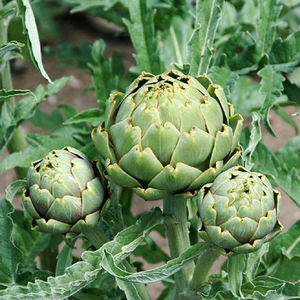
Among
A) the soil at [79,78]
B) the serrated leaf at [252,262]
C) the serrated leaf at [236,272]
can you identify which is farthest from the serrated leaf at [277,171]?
the soil at [79,78]

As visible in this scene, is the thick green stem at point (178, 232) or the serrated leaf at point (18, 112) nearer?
the thick green stem at point (178, 232)

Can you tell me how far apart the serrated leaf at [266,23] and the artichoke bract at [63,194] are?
0.47 metres

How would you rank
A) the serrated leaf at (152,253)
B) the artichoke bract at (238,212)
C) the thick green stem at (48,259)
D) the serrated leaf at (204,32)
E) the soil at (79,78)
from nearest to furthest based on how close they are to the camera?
1. the artichoke bract at (238,212)
2. the serrated leaf at (204,32)
3. the serrated leaf at (152,253)
4. the thick green stem at (48,259)
5. the soil at (79,78)

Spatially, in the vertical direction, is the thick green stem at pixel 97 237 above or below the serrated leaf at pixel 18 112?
below

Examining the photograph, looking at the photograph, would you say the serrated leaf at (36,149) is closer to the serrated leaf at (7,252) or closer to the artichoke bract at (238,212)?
the serrated leaf at (7,252)

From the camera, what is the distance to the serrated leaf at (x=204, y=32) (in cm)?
112

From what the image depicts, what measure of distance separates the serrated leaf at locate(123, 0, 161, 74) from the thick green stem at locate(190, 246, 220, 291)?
1.32ft

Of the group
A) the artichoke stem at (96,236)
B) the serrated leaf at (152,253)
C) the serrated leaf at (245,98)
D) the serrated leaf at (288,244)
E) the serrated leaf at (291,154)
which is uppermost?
the artichoke stem at (96,236)

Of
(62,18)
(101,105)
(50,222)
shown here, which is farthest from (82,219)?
(62,18)

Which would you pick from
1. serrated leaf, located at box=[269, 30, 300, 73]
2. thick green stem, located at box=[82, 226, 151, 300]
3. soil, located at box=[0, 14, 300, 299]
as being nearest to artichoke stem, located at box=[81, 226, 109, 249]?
thick green stem, located at box=[82, 226, 151, 300]

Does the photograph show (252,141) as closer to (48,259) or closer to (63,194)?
(63,194)

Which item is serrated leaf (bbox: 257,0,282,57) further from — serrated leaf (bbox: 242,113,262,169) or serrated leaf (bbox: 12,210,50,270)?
serrated leaf (bbox: 12,210,50,270)

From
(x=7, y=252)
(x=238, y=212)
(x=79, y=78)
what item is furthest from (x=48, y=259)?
(x=79, y=78)

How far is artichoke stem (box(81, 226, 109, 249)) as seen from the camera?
99 cm
